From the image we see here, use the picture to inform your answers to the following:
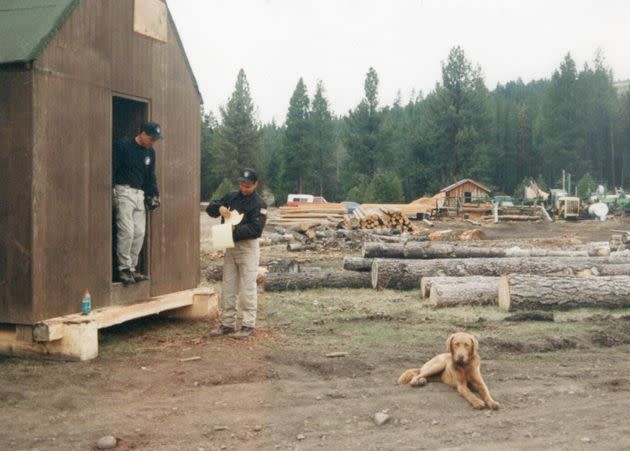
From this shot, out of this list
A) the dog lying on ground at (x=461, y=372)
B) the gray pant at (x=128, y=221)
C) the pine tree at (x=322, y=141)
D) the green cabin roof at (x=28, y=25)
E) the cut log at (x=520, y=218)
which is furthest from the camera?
the pine tree at (x=322, y=141)

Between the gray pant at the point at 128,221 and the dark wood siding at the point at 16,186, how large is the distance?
1360 millimetres

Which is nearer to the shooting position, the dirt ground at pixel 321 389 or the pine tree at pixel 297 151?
the dirt ground at pixel 321 389

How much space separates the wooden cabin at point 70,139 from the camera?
6934mm

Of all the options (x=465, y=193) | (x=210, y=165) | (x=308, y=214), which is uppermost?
(x=210, y=165)

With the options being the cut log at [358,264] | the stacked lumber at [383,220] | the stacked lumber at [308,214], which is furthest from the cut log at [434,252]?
the stacked lumber at [308,214]

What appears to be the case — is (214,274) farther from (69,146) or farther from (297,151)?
(297,151)

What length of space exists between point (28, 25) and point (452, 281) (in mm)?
7398

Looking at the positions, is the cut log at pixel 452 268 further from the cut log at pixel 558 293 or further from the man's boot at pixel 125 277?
the man's boot at pixel 125 277

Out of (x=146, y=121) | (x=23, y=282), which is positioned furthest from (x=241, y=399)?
(x=146, y=121)

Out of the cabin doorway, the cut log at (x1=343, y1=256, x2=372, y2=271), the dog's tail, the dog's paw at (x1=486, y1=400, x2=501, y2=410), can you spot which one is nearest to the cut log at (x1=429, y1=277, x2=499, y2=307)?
the cut log at (x1=343, y1=256, x2=372, y2=271)

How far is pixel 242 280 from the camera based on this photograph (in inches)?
338

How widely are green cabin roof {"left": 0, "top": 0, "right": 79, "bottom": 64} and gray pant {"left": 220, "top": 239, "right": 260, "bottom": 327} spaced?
3.07 meters

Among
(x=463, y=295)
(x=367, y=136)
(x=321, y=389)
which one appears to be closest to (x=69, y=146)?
(x=321, y=389)

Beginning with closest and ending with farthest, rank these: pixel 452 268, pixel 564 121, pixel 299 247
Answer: pixel 452 268
pixel 299 247
pixel 564 121
